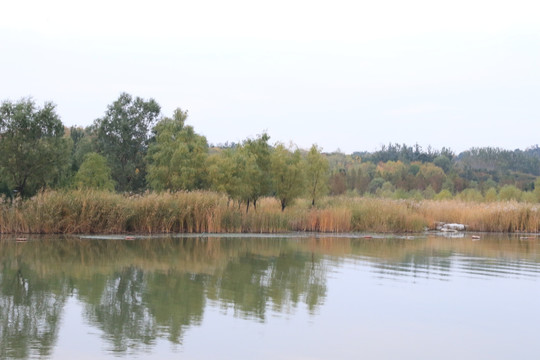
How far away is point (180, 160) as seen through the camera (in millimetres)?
28656

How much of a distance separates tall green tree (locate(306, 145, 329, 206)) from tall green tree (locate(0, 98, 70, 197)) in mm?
12395

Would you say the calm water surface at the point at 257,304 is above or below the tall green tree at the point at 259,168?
below

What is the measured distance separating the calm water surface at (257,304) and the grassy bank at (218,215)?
7.78 ft

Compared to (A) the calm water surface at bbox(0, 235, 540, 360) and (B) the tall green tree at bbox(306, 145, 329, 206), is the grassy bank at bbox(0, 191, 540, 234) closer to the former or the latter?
(B) the tall green tree at bbox(306, 145, 329, 206)

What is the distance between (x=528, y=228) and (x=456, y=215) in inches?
143

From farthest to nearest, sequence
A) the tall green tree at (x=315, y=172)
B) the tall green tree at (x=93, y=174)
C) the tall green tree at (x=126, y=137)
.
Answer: the tall green tree at (x=126, y=137)
the tall green tree at (x=315, y=172)
the tall green tree at (x=93, y=174)

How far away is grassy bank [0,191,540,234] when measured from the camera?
2172cm

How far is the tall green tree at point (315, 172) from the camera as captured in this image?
3253 centimetres

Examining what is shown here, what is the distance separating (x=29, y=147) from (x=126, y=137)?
1913cm

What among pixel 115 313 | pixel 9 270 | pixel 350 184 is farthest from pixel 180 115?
pixel 350 184

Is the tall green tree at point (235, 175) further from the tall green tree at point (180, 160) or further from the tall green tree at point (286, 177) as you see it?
the tall green tree at point (286, 177)

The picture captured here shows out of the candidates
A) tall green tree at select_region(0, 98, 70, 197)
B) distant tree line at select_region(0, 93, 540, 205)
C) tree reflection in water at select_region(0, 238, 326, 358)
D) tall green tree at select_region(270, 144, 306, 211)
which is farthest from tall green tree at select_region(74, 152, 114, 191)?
tree reflection in water at select_region(0, 238, 326, 358)

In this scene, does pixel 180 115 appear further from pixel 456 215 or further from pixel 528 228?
pixel 528 228

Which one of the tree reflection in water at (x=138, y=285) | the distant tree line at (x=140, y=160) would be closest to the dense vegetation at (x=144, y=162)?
the distant tree line at (x=140, y=160)
